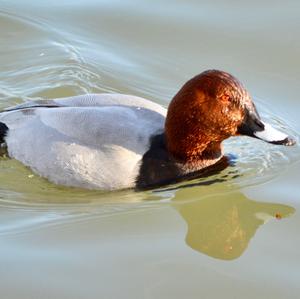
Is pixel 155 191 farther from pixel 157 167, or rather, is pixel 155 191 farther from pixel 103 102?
pixel 103 102

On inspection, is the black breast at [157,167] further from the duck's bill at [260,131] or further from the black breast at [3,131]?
the black breast at [3,131]

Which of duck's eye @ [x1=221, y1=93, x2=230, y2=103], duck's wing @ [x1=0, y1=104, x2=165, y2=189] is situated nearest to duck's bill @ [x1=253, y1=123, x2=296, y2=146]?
duck's eye @ [x1=221, y1=93, x2=230, y2=103]

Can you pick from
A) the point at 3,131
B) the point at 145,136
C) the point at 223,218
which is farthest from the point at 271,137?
the point at 3,131

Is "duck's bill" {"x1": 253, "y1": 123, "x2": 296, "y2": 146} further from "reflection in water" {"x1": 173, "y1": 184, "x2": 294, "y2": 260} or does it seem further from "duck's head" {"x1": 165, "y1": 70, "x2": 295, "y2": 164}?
"reflection in water" {"x1": 173, "y1": 184, "x2": 294, "y2": 260}

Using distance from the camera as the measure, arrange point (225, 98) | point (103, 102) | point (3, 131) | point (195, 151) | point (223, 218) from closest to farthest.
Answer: point (223, 218), point (225, 98), point (195, 151), point (103, 102), point (3, 131)

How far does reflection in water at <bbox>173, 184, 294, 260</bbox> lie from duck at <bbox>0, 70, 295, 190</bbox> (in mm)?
265

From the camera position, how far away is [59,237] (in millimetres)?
5059

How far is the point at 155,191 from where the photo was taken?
18.6 feet

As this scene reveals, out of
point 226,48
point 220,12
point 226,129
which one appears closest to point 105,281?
point 226,129

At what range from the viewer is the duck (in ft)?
18.5

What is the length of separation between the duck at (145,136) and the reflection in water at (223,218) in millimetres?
265

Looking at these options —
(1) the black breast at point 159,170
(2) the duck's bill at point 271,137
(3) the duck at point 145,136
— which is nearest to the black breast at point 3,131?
(3) the duck at point 145,136

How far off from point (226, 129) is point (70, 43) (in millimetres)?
2745

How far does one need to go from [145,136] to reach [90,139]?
1.22 ft
